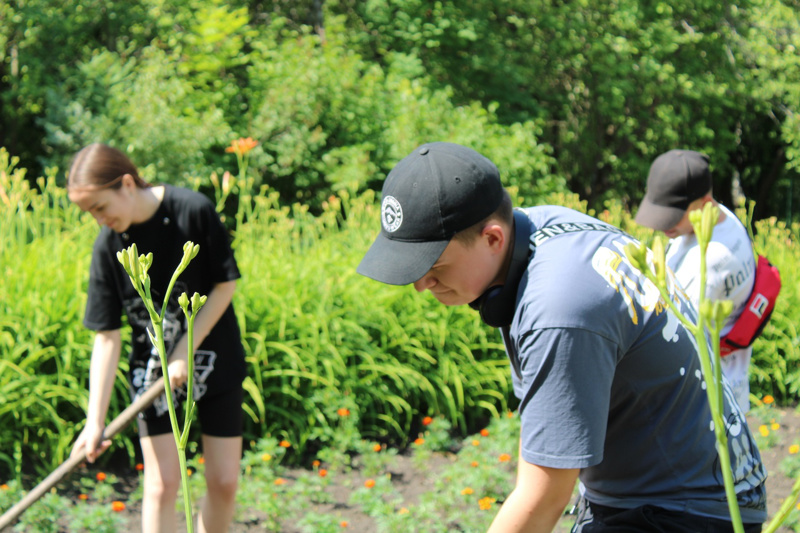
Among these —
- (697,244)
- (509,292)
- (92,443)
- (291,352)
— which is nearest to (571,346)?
(509,292)

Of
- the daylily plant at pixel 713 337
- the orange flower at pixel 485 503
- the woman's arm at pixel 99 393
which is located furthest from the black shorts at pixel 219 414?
the daylily plant at pixel 713 337

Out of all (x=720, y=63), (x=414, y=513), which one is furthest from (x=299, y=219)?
(x=720, y=63)

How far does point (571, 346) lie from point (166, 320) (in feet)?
5.95

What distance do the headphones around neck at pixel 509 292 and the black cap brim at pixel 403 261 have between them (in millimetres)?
144

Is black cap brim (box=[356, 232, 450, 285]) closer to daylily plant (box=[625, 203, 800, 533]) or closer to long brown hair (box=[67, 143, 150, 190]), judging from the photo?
daylily plant (box=[625, 203, 800, 533])

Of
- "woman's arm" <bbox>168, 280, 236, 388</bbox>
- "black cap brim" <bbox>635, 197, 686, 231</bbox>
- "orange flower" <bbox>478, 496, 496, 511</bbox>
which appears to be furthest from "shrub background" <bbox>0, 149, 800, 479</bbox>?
"black cap brim" <bbox>635, 197, 686, 231</bbox>

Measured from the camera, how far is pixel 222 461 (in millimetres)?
2773

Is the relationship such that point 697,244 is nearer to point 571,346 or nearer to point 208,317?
point 571,346

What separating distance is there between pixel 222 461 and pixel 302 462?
147 centimetres

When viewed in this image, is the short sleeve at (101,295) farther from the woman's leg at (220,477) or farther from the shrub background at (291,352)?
the shrub background at (291,352)

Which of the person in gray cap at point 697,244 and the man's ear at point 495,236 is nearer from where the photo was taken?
the man's ear at point 495,236

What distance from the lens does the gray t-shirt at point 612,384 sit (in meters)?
1.33

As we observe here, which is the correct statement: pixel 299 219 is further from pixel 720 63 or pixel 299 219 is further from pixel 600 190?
pixel 720 63

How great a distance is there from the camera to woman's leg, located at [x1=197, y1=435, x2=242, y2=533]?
2773 mm
